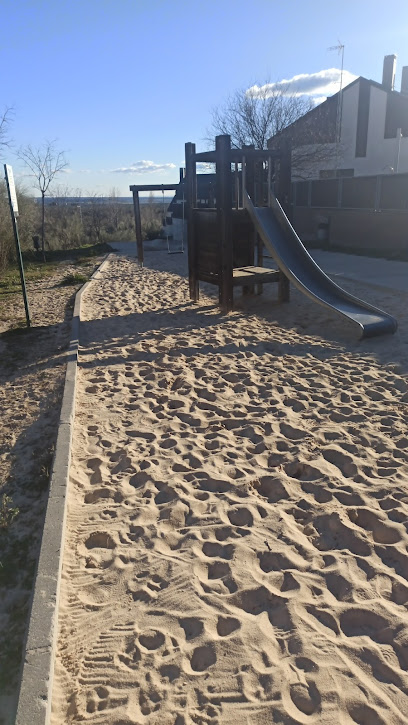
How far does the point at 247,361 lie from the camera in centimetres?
594

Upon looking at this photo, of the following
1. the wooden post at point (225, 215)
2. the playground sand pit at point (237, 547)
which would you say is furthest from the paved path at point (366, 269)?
the playground sand pit at point (237, 547)

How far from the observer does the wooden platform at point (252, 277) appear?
26.9ft

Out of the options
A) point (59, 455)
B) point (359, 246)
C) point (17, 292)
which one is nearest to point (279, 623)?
point (59, 455)

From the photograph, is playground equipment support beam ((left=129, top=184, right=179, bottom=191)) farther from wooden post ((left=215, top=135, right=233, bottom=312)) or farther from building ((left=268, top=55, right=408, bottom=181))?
building ((left=268, top=55, right=408, bottom=181))

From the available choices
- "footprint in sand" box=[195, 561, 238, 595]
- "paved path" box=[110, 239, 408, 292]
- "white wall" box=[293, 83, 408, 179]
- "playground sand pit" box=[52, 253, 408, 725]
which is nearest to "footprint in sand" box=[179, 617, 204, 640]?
"playground sand pit" box=[52, 253, 408, 725]

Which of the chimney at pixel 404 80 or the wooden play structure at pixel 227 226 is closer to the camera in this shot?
the wooden play structure at pixel 227 226

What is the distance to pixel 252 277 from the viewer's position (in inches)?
328

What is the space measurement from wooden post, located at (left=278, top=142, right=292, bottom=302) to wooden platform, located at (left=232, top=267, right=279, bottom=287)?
0.16 metres

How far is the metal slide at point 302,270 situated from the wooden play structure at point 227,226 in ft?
0.81

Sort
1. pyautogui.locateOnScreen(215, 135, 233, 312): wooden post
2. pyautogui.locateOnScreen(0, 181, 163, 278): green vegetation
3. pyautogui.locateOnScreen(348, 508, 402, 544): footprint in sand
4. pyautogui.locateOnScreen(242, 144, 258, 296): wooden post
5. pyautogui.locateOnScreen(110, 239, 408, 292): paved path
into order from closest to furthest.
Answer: pyautogui.locateOnScreen(348, 508, 402, 544): footprint in sand, pyautogui.locateOnScreen(215, 135, 233, 312): wooden post, pyautogui.locateOnScreen(242, 144, 258, 296): wooden post, pyautogui.locateOnScreen(110, 239, 408, 292): paved path, pyautogui.locateOnScreen(0, 181, 163, 278): green vegetation

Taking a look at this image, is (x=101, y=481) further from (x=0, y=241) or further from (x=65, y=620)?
(x=0, y=241)

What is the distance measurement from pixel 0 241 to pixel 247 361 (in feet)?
35.1

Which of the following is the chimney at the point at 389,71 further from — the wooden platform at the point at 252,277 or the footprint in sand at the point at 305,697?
the footprint in sand at the point at 305,697

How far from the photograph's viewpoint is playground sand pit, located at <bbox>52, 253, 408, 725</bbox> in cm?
204
